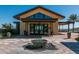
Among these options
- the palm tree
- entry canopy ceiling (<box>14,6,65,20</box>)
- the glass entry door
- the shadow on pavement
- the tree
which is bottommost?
the shadow on pavement

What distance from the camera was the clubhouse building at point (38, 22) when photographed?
1407cm

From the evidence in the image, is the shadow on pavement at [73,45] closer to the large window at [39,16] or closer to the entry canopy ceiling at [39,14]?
the entry canopy ceiling at [39,14]

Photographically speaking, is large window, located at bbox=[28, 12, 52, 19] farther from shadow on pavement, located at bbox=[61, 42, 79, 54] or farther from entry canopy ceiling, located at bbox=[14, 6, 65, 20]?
shadow on pavement, located at bbox=[61, 42, 79, 54]

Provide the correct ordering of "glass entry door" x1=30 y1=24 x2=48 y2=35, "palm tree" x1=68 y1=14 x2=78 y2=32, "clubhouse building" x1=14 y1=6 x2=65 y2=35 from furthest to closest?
1. "glass entry door" x1=30 y1=24 x2=48 y2=35
2. "clubhouse building" x1=14 y1=6 x2=65 y2=35
3. "palm tree" x1=68 y1=14 x2=78 y2=32

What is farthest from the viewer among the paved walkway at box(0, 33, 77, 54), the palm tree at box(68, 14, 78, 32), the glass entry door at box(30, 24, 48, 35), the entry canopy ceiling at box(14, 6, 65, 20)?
the glass entry door at box(30, 24, 48, 35)

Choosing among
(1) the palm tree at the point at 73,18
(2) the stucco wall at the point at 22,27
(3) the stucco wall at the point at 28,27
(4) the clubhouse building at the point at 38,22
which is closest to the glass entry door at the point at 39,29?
(4) the clubhouse building at the point at 38,22

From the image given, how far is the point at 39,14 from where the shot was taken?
1470 cm

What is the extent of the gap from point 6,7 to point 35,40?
2044mm

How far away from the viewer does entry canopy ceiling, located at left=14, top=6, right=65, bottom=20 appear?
13.9 metres

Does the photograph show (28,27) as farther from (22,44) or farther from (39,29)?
(22,44)

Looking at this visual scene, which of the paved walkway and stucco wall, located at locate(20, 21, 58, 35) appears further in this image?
stucco wall, located at locate(20, 21, 58, 35)

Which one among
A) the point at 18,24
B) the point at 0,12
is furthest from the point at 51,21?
the point at 0,12

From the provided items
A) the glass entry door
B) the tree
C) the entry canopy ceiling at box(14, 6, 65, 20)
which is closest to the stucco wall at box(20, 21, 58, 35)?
the glass entry door

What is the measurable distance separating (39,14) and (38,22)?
0.45 metres
